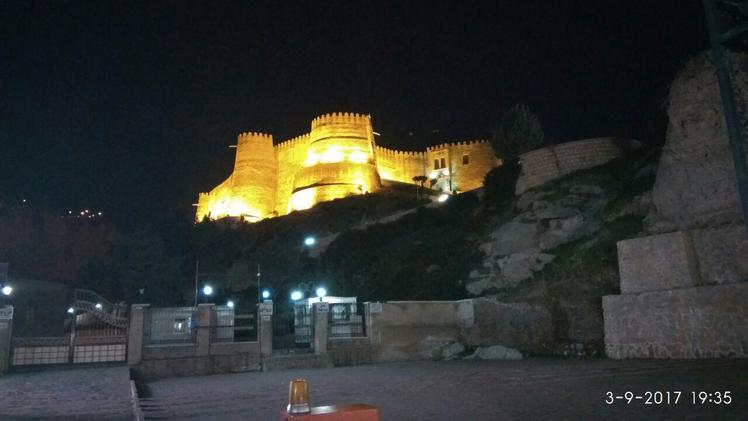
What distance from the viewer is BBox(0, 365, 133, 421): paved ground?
7320 millimetres

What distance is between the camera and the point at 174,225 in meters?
39.0

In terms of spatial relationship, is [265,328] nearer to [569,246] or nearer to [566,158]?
[569,246]

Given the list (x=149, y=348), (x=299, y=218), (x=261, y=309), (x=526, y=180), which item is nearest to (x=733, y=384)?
(x=261, y=309)

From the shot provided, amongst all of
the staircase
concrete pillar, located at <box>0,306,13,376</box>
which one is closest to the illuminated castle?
the staircase

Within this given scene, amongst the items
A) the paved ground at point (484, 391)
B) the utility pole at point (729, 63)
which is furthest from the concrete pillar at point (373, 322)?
the utility pole at point (729, 63)

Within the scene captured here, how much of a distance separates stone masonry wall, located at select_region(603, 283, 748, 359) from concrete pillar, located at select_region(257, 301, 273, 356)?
9.37 meters

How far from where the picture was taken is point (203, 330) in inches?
578

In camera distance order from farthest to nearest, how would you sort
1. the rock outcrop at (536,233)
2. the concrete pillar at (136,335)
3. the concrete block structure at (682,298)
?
the rock outcrop at (536,233)
the concrete pillar at (136,335)
the concrete block structure at (682,298)

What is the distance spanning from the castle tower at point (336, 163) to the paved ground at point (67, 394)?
38.3m

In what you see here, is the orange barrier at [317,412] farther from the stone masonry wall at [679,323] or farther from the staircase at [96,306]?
the staircase at [96,306]

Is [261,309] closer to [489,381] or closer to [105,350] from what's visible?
[105,350]

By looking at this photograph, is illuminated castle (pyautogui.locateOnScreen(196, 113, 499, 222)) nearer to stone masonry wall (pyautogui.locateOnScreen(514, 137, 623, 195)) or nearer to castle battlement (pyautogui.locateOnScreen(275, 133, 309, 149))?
castle battlement (pyautogui.locateOnScreen(275, 133, 309, 149))

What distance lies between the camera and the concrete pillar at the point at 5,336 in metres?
12.7

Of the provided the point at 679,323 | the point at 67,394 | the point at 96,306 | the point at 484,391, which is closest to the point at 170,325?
the point at 67,394
